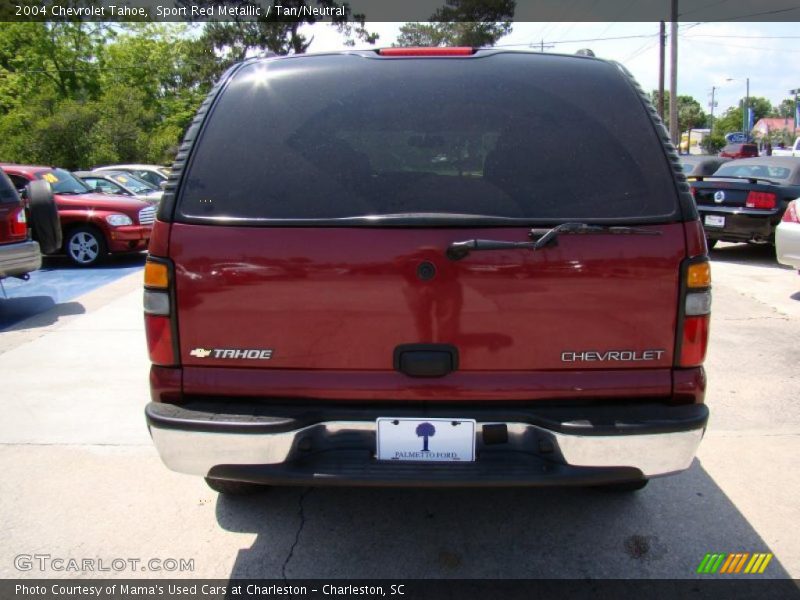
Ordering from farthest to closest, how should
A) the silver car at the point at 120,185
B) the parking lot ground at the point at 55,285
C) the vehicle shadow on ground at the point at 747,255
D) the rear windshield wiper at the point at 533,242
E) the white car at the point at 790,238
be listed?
the silver car at the point at 120,185, the vehicle shadow on ground at the point at 747,255, the parking lot ground at the point at 55,285, the white car at the point at 790,238, the rear windshield wiper at the point at 533,242

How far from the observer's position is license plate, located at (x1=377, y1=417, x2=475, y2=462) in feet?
7.35

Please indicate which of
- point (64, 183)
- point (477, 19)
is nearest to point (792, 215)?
point (64, 183)

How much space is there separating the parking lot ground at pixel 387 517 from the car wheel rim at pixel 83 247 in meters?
6.59

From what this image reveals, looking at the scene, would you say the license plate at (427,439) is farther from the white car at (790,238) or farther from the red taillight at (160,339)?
the white car at (790,238)

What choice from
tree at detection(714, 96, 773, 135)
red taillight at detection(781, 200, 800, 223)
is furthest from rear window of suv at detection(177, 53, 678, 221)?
tree at detection(714, 96, 773, 135)

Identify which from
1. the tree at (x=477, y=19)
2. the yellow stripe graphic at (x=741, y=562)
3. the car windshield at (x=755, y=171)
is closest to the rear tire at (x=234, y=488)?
the yellow stripe graphic at (x=741, y=562)

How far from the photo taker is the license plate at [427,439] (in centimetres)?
224

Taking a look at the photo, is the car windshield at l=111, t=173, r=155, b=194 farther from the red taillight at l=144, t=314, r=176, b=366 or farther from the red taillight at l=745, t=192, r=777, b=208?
the red taillight at l=144, t=314, r=176, b=366

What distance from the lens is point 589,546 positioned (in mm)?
2822

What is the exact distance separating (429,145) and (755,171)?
9.79 meters

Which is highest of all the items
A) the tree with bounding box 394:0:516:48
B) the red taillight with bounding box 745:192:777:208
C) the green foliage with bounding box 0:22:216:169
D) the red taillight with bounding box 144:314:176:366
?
the tree with bounding box 394:0:516:48

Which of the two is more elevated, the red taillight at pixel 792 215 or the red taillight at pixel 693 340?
the red taillight at pixel 693 340

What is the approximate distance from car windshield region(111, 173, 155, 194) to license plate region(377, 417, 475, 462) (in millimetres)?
12268

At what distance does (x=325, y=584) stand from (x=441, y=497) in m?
0.80
